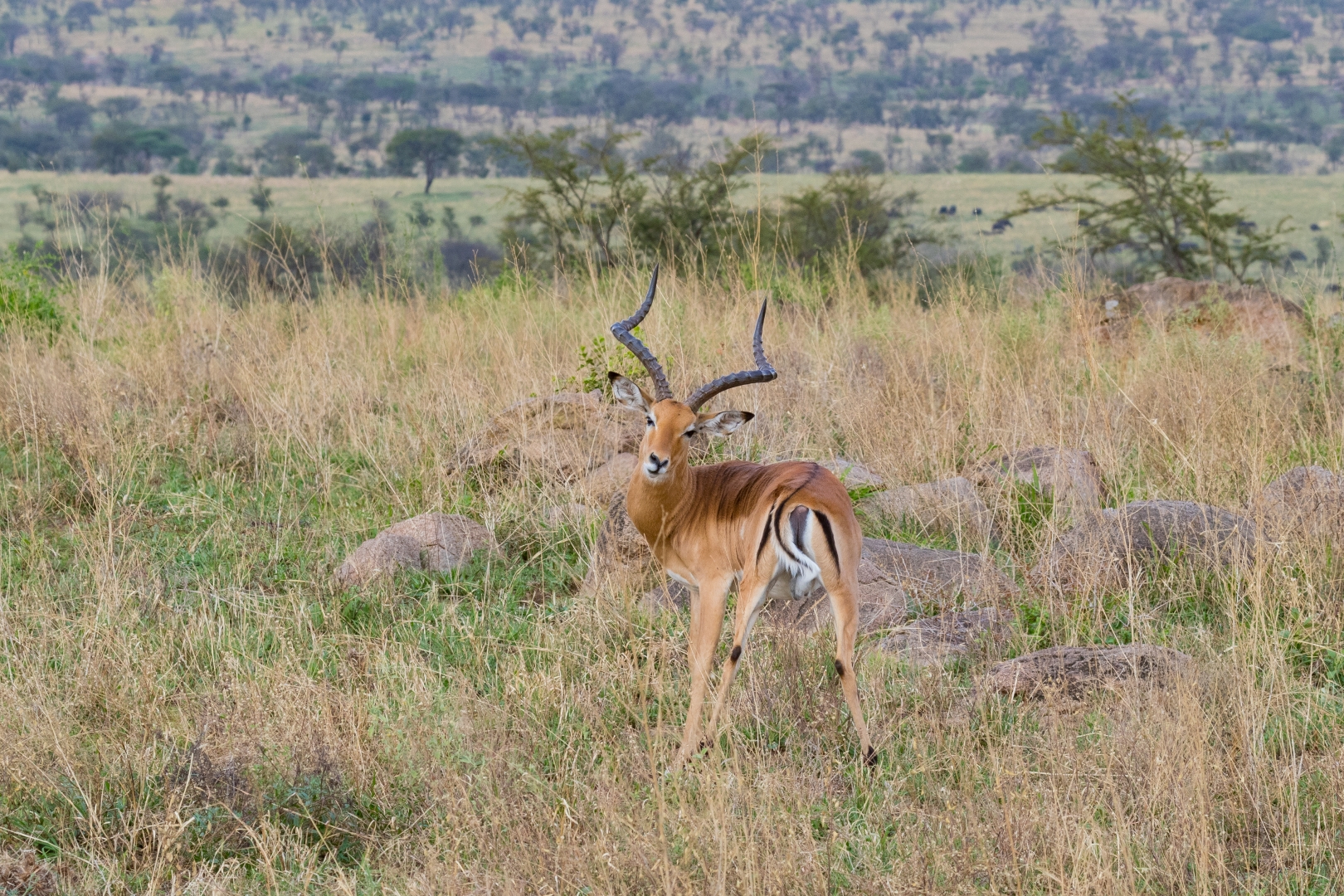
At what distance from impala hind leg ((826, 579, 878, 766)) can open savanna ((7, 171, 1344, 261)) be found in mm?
31367

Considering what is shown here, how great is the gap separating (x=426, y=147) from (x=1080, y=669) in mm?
48700

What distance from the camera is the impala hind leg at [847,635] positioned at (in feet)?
11.9

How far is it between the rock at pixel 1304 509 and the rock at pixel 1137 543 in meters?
0.11

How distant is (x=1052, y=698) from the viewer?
13.0 ft

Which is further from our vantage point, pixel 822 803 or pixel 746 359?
pixel 746 359

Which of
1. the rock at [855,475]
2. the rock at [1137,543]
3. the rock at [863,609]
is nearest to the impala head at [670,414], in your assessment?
the rock at [863,609]

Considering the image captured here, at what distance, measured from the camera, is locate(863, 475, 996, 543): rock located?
5.69 m

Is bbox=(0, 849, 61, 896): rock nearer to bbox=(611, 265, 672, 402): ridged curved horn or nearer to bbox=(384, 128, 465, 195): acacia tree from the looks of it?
bbox=(611, 265, 672, 402): ridged curved horn

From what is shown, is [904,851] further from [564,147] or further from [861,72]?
[861,72]

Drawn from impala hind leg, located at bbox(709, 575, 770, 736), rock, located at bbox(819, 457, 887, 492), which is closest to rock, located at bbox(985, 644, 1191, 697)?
impala hind leg, located at bbox(709, 575, 770, 736)

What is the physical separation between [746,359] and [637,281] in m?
1.95

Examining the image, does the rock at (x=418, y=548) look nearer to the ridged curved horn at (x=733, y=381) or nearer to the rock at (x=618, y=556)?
the rock at (x=618, y=556)

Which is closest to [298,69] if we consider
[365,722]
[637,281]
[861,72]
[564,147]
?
[861,72]

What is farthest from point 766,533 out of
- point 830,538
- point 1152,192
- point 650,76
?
point 650,76
